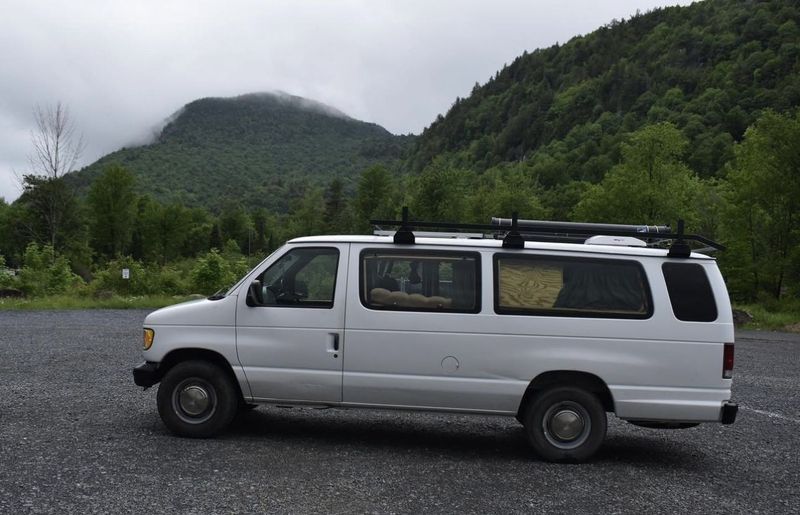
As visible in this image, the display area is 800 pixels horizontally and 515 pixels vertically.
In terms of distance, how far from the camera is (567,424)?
6.54 m

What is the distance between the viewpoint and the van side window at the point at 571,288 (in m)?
6.55

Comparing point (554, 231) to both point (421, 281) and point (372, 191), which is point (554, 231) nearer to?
point (421, 281)

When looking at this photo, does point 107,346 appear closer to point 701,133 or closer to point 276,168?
point 701,133


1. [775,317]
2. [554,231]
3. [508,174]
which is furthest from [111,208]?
[554,231]

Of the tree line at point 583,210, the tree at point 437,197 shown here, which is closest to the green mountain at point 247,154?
the tree line at point 583,210

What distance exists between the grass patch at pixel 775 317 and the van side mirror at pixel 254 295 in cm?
2058

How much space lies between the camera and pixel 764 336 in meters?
20.4

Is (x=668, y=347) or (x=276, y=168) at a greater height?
(x=276, y=168)

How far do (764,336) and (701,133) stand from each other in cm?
10425

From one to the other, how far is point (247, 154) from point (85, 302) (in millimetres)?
153837

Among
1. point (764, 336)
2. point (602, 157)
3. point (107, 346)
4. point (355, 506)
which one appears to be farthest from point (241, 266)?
point (602, 157)

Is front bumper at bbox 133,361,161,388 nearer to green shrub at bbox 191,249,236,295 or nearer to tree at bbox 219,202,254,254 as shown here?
green shrub at bbox 191,249,236,295

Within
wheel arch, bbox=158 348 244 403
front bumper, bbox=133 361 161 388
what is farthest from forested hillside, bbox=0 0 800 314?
front bumper, bbox=133 361 161 388

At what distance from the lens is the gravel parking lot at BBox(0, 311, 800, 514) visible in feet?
17.2
